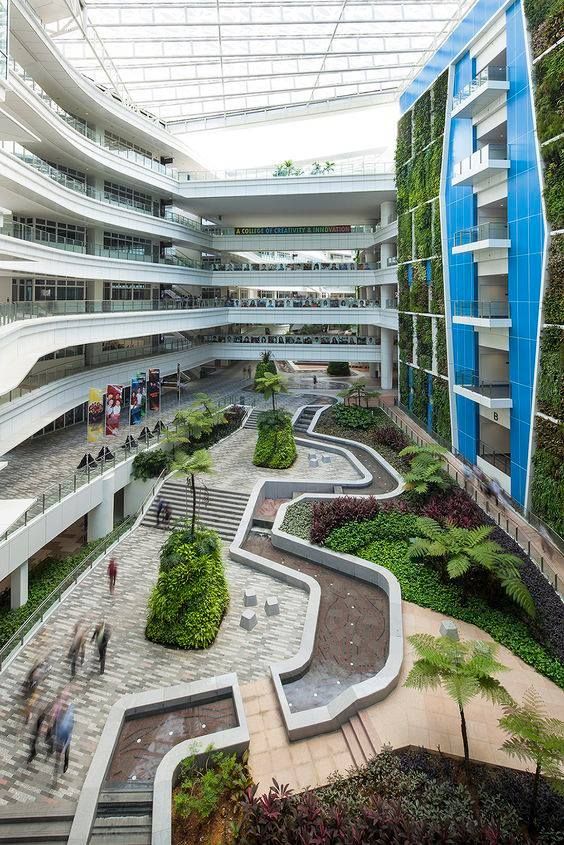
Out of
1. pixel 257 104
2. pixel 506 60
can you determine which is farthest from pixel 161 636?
pixel 257 104

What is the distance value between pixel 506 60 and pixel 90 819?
80.8 ft

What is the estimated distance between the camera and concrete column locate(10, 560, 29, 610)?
647 inches

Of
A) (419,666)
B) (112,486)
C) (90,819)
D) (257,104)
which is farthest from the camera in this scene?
(257,104)

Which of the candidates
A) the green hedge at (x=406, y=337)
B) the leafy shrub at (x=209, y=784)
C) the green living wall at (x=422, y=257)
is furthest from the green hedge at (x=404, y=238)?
the leafy shrub at (x=209, y=784)

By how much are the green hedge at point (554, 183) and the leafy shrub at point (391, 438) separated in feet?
42.1

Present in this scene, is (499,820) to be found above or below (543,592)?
below

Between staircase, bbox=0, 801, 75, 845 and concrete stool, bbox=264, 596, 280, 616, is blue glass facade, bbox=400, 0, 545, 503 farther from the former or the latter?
staircase, bbox=0, 801, 75, 845

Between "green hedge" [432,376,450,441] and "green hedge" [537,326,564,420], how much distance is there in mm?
8510

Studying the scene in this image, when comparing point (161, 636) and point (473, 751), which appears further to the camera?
point (161, 636)

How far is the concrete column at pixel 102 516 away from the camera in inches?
838

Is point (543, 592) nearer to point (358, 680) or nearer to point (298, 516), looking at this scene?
point (358, 680)

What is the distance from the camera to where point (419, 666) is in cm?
935

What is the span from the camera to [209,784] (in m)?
9.11

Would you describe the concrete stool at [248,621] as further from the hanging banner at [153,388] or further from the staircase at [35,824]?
the hanging banner at [153,388]
